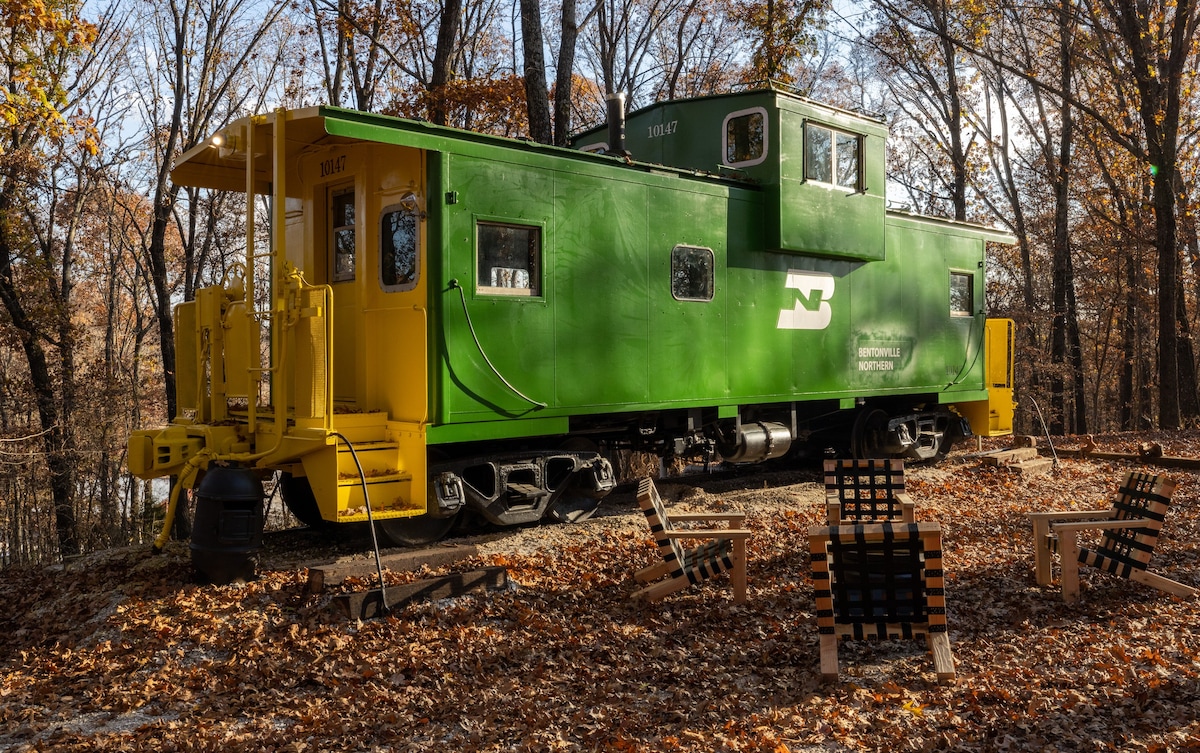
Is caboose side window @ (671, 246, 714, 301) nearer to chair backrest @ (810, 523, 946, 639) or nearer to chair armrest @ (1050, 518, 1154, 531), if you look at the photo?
chair armrest @ (1050, 518, 1154, 531)

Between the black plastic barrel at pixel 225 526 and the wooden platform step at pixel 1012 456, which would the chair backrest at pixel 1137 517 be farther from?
the black plastic barrel at pixel 225 526

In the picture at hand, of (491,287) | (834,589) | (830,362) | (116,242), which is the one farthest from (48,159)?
(834,589)

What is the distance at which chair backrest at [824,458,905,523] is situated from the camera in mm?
7574

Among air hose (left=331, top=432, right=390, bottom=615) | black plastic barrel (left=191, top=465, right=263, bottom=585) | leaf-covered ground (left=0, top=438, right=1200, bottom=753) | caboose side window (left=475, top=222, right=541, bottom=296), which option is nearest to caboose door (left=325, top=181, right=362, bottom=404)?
caboose side window (left=475, top=222, right=541, bottom=296)

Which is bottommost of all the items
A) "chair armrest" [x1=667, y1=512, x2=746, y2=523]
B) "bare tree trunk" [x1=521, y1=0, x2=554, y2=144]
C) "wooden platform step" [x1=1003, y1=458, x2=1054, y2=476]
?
"wooden platform step" [x1=1003, y1=458, x2=1054, y2=476]

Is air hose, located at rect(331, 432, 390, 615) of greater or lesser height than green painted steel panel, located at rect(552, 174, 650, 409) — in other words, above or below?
below

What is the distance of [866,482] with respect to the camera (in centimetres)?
Answer: 771

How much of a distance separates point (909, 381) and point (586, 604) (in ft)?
23.3

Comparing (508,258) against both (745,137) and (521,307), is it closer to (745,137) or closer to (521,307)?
(521,307)

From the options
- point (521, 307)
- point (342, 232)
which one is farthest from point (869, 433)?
point (342, 232)

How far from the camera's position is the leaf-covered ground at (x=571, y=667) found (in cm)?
440

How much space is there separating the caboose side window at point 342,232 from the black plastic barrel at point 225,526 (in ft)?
7.70

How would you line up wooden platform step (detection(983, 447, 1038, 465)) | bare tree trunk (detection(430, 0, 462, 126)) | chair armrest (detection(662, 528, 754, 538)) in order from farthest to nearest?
bare tree trunk (detection(430, 0, 462, 126)), wooden platform step (detection(983, 447, 1038, 465)), chair armrest (detection(662, 528, 754, 538))

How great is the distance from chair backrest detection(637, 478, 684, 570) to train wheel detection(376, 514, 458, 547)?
2.07 metres
